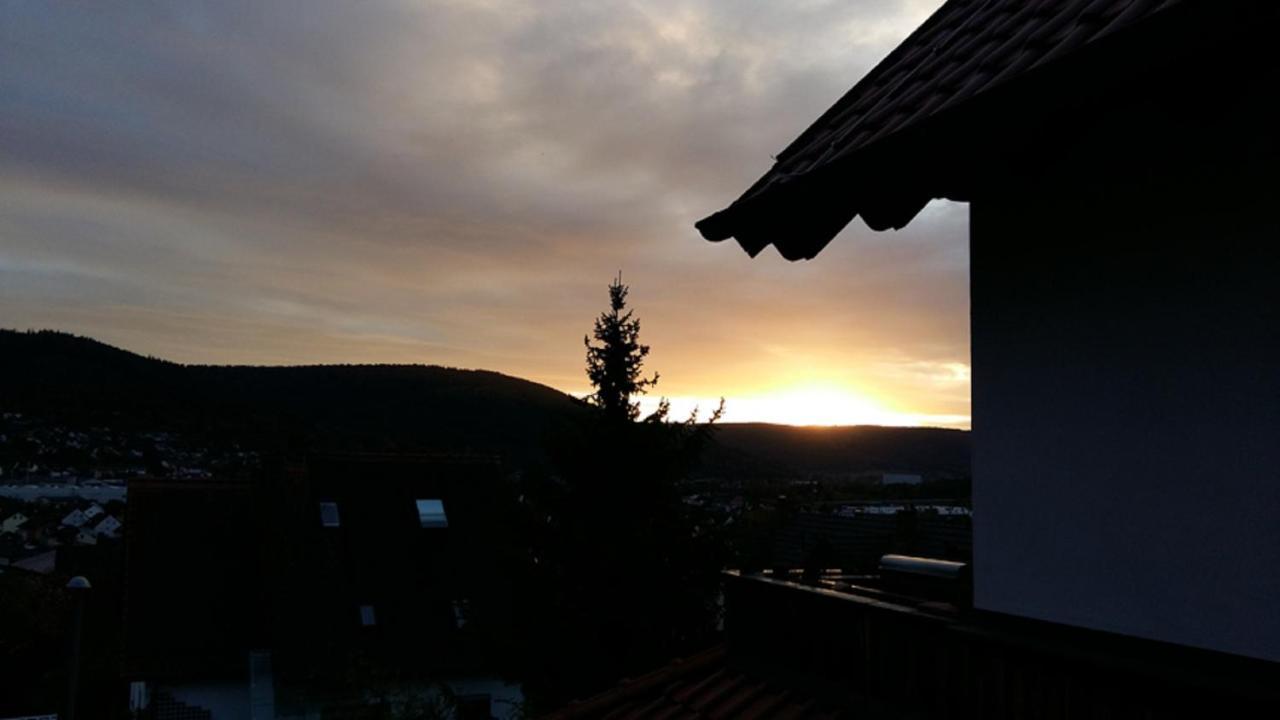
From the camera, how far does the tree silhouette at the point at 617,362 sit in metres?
18.8

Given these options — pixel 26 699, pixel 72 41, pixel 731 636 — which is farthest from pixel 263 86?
pixel 26 699

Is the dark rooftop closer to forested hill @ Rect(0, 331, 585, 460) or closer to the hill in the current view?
the hill

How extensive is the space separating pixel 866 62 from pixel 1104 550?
521 centimetres

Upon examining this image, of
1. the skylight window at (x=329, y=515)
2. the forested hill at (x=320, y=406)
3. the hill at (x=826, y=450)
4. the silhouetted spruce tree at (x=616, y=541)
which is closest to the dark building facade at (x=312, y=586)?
the skylight window at (x=329, y=515)

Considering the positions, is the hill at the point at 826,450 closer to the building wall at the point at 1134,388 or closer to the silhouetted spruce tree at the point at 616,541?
the silhouetted spruce tree at the point at 616,541

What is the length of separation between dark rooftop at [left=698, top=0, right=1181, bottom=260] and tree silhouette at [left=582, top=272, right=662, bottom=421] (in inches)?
599

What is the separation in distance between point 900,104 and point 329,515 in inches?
1052

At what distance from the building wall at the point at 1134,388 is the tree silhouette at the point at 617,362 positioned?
14840 millimetres

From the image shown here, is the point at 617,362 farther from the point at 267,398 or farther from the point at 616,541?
the point at 267,398

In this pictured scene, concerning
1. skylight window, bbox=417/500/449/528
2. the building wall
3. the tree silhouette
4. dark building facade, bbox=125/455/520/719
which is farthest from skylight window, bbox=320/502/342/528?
the building wall

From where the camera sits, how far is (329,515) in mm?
27062

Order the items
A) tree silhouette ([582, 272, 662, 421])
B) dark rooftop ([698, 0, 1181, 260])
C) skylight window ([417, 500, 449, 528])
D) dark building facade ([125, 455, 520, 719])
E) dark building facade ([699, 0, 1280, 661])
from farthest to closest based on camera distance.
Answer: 1. skylight window ([417, 500, 449, 528])
2. dark building facade ([125, 455, 520, 719])
3. tree silhouette ([582, 272, 662, 421])
4. dark building facade ([699, 0, 1280, 661])
5. dark rooftop ([698, 0, 1181, 260])

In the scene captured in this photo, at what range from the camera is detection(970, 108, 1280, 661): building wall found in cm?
Answer: 292

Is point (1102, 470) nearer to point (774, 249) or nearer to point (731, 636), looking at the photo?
point (774, 249)
